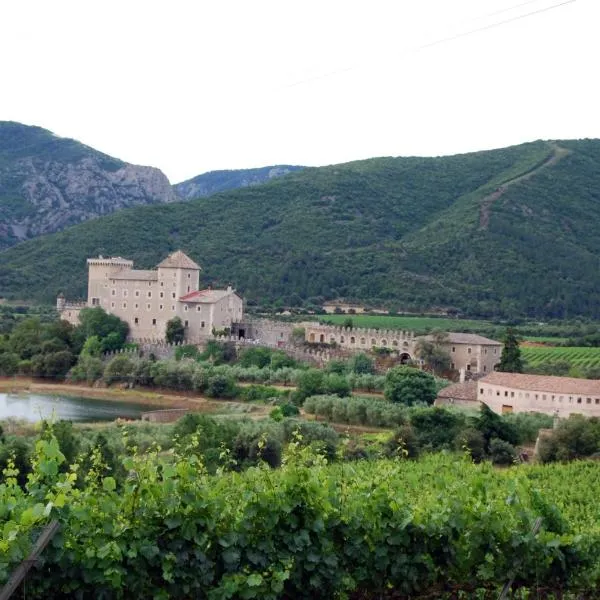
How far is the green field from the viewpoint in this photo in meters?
58.8

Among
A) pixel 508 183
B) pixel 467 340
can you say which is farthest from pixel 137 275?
pixel 508 183

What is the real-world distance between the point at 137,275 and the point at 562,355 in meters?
23.2

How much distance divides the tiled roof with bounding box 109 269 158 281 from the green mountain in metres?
21.7

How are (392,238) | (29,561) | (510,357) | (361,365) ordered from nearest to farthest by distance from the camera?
(29,561) → (510,357) → (361,365) → (392,238)

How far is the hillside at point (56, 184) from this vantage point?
391 feet

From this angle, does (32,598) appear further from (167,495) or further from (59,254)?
(59,254)

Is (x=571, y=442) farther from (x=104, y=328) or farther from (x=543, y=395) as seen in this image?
(x=104, y=328)

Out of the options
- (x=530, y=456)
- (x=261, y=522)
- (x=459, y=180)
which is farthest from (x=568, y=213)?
(x=261, y=522)

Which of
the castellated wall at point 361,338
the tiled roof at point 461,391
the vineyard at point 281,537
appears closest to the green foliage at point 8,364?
the castellated wall at point 361,338

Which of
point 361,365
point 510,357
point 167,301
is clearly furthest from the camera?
point 167,301

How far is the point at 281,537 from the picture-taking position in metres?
7.84

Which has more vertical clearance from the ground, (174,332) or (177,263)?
(177,263)

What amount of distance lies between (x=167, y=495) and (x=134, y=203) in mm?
128984

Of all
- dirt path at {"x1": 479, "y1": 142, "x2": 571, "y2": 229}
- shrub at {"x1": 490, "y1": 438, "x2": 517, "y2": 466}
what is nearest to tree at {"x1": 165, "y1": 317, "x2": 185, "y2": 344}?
shrub at {"x1": 490, "y1": 438, "x2": 517, "y2": 466}
